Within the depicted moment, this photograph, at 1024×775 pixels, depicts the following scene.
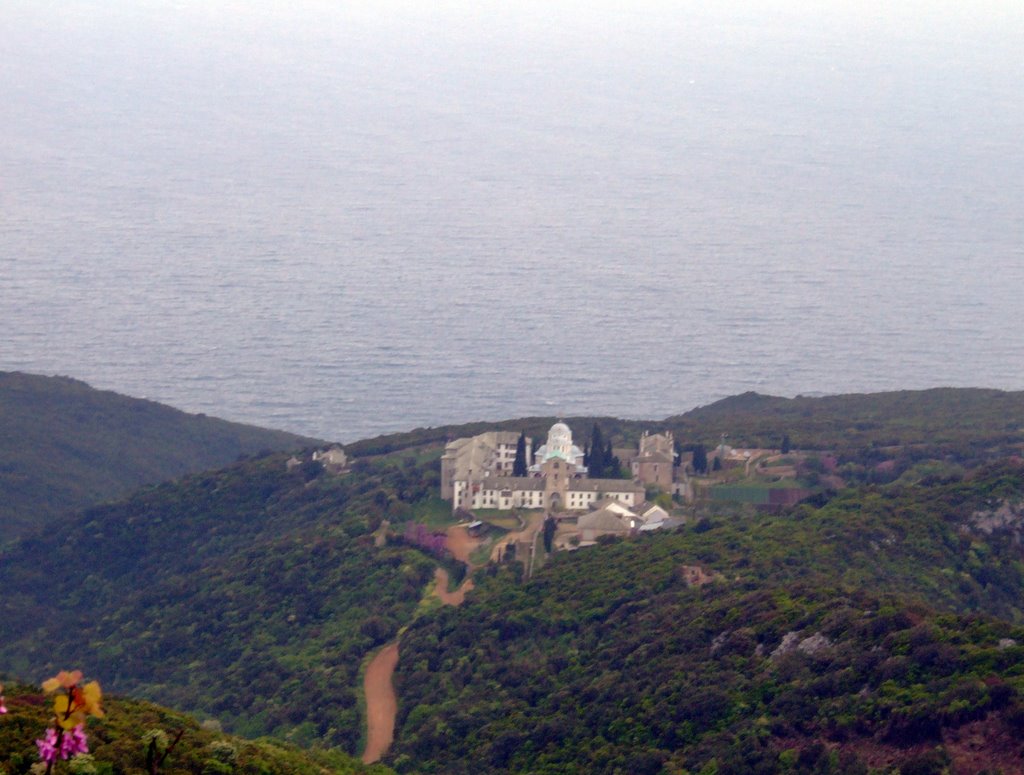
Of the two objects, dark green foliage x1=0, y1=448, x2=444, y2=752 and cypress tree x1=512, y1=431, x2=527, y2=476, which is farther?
cypress tree x1=512, y1=431, x2=527, y2=476

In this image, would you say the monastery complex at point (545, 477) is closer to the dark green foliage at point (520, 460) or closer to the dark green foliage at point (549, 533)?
the dark green foliage at point (520, 460)

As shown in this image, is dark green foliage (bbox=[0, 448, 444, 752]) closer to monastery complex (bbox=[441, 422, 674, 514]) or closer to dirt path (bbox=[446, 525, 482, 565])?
dirt path (bbox=[446, 525, 482, 565])

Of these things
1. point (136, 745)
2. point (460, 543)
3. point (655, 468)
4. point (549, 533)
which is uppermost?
point (655, 468)

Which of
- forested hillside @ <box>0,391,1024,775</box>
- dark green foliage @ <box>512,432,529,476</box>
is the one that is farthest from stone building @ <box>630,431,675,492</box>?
dark green foliage @ <box>512,432,529,476</box>

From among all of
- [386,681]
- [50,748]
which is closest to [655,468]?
[386,681]

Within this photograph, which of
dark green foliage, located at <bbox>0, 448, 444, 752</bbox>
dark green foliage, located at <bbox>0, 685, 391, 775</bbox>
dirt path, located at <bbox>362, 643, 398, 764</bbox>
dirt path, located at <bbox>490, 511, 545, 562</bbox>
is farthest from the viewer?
dirt path, located at <bbox>490, 511, 545, 562</bbox>

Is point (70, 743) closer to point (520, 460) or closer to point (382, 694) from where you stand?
point (382, 694)

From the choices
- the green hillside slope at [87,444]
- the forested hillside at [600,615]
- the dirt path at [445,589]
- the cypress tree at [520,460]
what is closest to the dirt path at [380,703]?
the forested hillside at [600,615]
